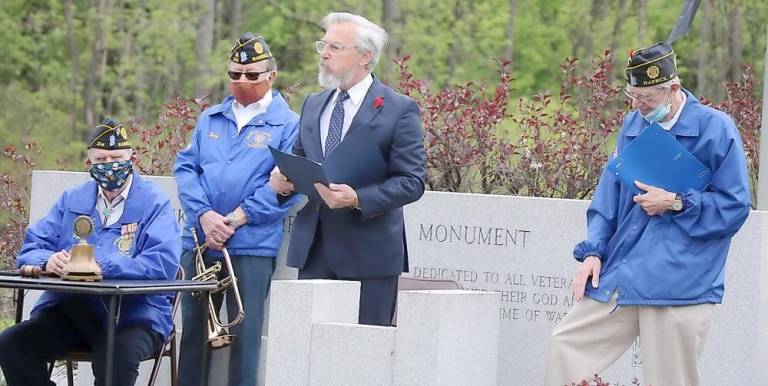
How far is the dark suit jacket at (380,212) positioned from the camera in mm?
6872

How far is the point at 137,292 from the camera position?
629 centimetres

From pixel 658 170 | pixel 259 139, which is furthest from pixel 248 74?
pixel 658 170

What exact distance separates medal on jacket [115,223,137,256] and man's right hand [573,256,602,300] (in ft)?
7.56

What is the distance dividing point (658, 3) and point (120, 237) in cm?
2436

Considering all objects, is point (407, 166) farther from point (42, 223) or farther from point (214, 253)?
point (42, 223)

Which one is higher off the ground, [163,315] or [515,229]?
[515,229]

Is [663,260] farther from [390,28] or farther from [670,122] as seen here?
[390,28]

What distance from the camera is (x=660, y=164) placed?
19.0 ft

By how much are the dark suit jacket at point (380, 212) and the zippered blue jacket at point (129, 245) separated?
675 millimetres

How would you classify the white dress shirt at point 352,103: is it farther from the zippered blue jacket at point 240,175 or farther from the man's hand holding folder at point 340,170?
the zippered blue jacket at point 240,175

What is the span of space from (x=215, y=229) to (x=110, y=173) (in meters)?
0.70

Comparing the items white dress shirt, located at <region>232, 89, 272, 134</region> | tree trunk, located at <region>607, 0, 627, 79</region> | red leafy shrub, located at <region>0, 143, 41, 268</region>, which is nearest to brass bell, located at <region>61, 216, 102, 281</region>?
white dress shirt, located at <region>232, 89, 272, 134</region>

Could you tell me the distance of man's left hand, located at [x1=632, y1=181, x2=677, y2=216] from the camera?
5.71 meters

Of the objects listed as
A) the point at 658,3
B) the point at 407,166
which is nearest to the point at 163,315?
the point at 407,166
